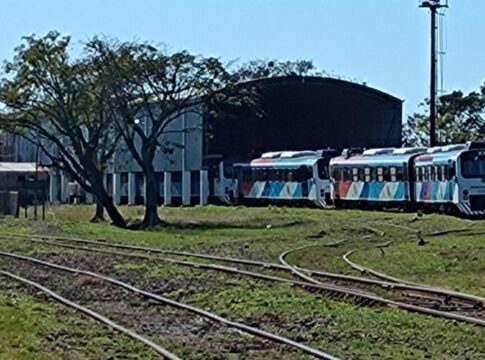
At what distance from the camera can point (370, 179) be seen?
54.9 metres

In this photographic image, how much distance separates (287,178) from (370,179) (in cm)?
883

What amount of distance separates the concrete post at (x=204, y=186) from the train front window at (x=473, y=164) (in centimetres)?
3074

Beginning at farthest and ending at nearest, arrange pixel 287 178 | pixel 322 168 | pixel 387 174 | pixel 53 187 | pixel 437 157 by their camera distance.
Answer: pixel 53 187
pixel 287 178
pixel 322 168
pixel 387 174
pixel 437 157

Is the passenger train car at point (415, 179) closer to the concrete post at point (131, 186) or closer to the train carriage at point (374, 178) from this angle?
the train carriage at point (374, 178)

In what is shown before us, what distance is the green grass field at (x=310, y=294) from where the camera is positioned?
1411cm

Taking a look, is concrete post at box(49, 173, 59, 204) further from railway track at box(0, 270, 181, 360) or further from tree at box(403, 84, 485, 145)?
railway track at box(0, 270, 181, 360)

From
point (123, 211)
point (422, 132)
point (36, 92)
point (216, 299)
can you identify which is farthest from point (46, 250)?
point (422, 132)

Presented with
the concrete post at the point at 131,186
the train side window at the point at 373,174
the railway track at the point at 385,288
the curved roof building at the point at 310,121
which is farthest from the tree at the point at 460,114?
the railway track at the point at 385,288

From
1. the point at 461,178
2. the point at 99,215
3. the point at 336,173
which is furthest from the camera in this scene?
the point at 336,173

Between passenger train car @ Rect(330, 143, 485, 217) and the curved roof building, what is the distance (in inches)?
654

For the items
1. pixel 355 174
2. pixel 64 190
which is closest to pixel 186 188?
pixel 64 190

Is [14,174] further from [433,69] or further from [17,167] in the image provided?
[433,69]

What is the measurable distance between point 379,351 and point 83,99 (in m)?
42.2

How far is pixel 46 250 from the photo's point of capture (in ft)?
112
